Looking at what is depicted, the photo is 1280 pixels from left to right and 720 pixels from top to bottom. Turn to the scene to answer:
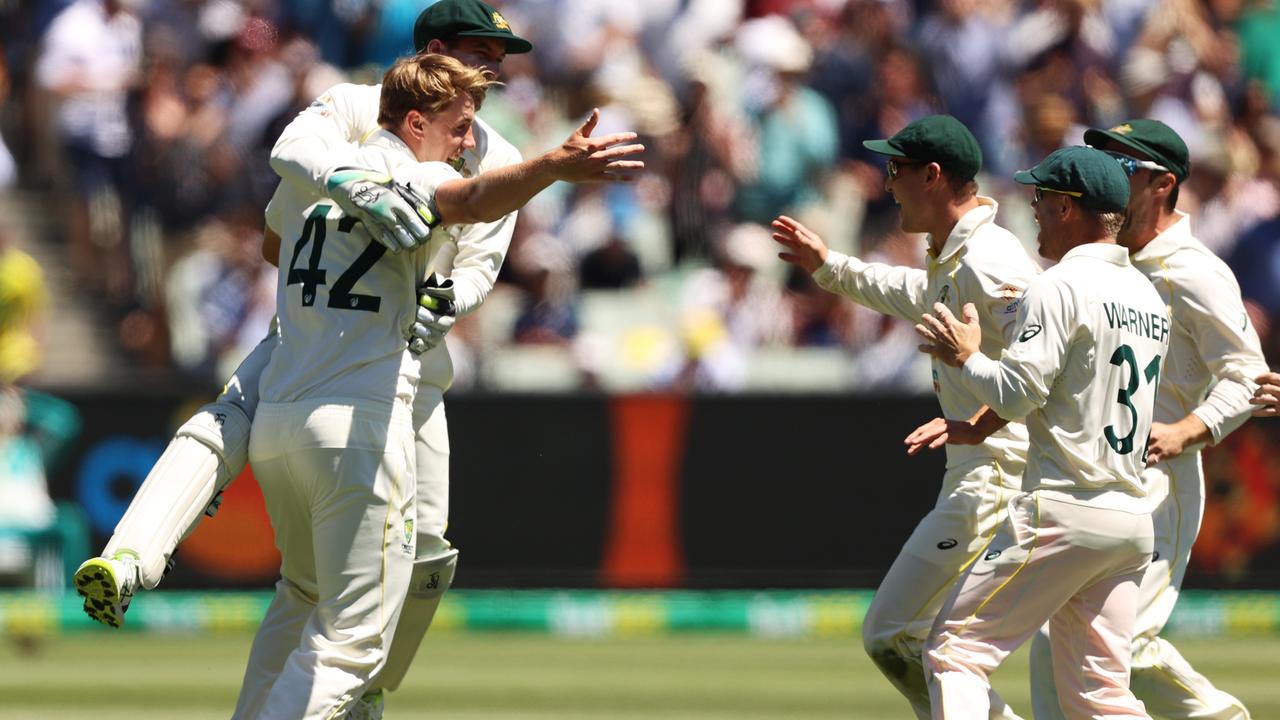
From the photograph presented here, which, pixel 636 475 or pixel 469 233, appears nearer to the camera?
pixel 469 233

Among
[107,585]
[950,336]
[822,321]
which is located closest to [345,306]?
[107,585]

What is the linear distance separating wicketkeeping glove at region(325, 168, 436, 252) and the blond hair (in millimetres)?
378

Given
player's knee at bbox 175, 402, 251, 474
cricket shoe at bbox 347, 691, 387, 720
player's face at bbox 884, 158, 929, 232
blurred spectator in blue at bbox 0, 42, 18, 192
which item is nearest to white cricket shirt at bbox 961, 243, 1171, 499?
player's face at bbox 884, 158, 929, 232

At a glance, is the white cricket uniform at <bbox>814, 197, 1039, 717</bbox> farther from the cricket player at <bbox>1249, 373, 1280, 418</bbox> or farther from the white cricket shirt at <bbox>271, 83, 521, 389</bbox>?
the white cricket shirt at <bbox>271, 83, 521, 389</bbox>

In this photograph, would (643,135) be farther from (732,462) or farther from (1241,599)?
(1241,599)

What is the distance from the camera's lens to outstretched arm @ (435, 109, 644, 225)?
5340 millimetres

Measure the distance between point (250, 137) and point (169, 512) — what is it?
356 inches

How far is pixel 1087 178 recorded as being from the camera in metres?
5.83

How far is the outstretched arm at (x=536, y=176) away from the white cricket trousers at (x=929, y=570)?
5.98 ft

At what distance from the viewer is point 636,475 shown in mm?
11961

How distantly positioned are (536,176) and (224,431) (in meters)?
1.29

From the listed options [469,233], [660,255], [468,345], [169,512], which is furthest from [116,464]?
[169,512]

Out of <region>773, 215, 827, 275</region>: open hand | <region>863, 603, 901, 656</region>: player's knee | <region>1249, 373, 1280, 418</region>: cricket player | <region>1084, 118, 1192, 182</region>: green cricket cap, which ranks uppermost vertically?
<region>1084, 118, 1192, 182</region>: green cricket cap

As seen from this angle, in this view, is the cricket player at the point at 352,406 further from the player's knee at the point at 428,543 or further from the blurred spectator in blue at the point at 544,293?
the blurred spectator in blue at the point at 544,293
